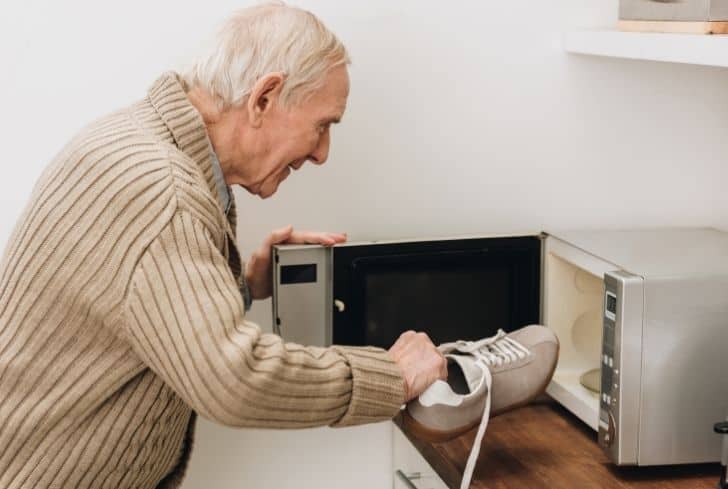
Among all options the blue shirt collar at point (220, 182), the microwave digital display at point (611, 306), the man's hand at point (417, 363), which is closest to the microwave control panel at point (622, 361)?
the microwave digital display at point (611, 306)

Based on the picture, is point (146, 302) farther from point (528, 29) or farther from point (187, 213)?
point (528, 29)

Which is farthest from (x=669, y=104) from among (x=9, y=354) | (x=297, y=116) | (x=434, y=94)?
(x=9, y=354)

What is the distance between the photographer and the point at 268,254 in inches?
63.7

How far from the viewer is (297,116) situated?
1.31 meters

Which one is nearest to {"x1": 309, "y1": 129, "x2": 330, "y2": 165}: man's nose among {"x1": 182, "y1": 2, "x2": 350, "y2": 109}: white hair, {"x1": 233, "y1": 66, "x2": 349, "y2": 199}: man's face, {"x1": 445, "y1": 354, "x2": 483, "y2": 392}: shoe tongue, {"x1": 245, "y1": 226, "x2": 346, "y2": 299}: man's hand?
{"x1": 233, "y1": 66, "x2": 349, "y2": 199}: man's face

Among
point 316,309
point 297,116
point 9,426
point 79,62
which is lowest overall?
point 9,426

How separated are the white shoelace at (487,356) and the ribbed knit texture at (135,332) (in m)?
0.16

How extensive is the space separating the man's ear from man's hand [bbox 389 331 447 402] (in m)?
0.33

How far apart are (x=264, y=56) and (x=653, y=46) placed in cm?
58

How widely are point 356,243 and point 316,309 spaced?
0.12 metres

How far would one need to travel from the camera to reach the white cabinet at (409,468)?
1628mm

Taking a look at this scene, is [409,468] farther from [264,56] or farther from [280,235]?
[264,56]

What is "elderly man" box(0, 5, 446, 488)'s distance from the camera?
1.11 metres

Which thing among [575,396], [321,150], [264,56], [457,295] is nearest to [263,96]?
[264,56]
